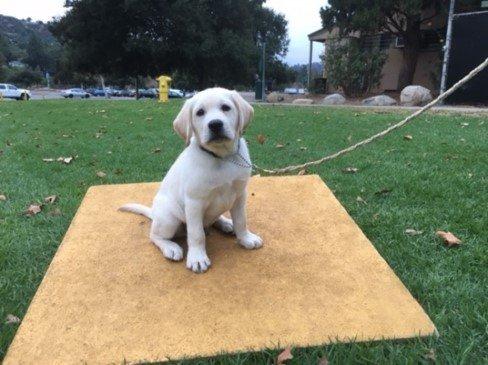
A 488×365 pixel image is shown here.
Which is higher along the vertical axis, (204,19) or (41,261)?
(204,19)

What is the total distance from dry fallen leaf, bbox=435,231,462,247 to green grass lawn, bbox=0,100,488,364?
0.05 meters

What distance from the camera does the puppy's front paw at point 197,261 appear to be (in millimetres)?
2861

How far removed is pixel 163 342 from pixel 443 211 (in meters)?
2.84

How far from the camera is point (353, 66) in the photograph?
806 inches

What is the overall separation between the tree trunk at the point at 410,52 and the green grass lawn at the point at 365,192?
1244 cm

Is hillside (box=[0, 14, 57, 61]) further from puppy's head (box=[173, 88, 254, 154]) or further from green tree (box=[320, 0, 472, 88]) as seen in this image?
puppy's head (box=[173, 88, 254, 154])

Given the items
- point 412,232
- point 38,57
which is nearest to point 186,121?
point 412,232

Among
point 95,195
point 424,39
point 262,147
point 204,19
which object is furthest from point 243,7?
point 95,195

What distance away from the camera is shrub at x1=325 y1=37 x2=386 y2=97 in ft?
66.8

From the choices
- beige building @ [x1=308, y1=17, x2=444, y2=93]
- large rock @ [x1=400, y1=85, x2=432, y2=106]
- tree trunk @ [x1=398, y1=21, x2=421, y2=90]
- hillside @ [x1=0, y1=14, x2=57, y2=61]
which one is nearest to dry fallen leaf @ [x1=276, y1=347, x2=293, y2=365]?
large rock @ [x1=400, y1=85, x2=432, y2=106]

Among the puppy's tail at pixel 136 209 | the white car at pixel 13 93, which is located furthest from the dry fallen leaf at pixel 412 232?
the white car at pixel 13 93

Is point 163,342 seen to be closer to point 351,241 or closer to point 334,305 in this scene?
point 334,305

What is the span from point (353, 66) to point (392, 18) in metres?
2.72

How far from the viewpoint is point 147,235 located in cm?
346
